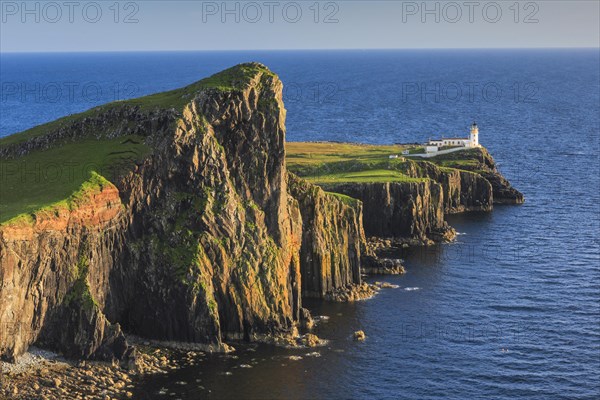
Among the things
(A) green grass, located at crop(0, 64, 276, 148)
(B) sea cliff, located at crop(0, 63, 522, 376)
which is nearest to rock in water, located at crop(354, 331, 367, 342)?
(B) sea cliff, located at crop(0, 63, 522, 376)

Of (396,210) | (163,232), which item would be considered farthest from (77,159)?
(396,210)

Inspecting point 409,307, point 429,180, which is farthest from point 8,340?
point 429,180

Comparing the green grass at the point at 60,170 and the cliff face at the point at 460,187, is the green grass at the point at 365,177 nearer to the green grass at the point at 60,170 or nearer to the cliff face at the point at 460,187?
the cliff face at the point at 460,187

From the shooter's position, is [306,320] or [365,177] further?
[365,177]

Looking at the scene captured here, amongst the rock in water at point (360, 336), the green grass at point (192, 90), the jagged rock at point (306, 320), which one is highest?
the green grass at point (192, 90)

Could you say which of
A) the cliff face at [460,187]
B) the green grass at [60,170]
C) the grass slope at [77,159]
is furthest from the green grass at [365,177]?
the green grass at [60,170]

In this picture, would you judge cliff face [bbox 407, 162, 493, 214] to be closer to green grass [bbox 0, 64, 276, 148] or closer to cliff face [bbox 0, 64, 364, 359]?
cliff face [bbox 0, 64, 364, 359]

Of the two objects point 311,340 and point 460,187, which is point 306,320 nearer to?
point 311,340
